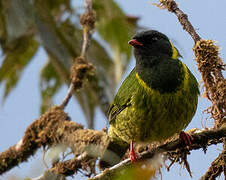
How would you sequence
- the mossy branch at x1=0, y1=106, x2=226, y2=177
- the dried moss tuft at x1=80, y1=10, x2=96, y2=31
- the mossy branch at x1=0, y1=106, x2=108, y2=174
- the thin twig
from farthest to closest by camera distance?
the dried moss tuft at x1=80, y1=10, x2=96, y2=31
the thin twig
the mossy branch at x1=0, y1=106, x2=108, y2=174
the mossy branch at x1=0, y1=106, x2=226, y2=177

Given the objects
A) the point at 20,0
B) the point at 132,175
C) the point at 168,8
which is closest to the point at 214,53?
the point at 168,8

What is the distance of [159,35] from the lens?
170 inches

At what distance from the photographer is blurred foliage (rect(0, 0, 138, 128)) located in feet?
17.3

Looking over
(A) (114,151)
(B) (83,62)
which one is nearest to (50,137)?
(A) (114,151)

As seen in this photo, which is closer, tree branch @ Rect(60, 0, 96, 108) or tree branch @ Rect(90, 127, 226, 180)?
tree branch @ Rect(90, 127, 226, 180)

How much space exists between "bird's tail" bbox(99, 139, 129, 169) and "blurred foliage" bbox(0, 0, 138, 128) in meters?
0.69

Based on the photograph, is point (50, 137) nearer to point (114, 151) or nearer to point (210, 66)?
point (114, 151)

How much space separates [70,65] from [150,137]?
5.70 feet

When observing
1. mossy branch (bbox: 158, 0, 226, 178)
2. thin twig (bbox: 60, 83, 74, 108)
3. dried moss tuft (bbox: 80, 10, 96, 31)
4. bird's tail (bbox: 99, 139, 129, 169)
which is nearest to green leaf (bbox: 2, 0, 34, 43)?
dried moss tuft (bbox: 80, 10, 96, 31)

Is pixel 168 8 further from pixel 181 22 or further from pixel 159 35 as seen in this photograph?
pixel 159 35

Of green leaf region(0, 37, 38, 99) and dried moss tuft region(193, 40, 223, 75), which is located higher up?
green leaf region(0, 37, 38, 99)

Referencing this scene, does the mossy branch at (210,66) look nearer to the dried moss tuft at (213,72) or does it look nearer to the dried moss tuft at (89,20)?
the dried moss tuft at (213,72)

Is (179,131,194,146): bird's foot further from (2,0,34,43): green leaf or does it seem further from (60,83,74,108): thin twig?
(2,0,34,43): green leaf

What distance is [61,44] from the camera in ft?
17.7
